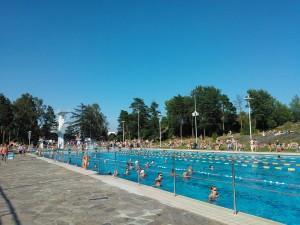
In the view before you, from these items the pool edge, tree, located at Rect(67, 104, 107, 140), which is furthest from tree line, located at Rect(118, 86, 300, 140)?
the pool edge

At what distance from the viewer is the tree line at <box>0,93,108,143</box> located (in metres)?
77.5

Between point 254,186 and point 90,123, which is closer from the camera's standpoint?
point 254,186

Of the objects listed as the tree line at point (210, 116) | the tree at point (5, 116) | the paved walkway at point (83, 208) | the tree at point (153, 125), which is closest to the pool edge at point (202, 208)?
the paved walkway at point (83, 208)

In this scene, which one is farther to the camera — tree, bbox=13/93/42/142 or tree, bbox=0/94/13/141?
tree, bbox=13/93/42/142

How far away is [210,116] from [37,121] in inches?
1907

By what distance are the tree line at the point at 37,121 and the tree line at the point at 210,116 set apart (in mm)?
21139

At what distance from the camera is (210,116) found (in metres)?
70.2

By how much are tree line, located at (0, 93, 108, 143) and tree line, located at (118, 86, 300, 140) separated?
21139mm

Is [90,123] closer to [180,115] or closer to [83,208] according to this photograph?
[180,115]

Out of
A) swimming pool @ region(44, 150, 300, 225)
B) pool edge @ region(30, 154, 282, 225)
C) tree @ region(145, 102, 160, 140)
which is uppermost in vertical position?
tree @ region(145, 102, 160, 140)

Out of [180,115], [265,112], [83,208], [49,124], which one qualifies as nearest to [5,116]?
[49,124]

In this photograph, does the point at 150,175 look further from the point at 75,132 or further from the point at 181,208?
the point at 75,132

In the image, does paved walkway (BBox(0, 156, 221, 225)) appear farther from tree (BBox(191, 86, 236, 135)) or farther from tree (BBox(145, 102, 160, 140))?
tree (BBox(145, 102, 160, 140))

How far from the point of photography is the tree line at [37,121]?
77.5m
